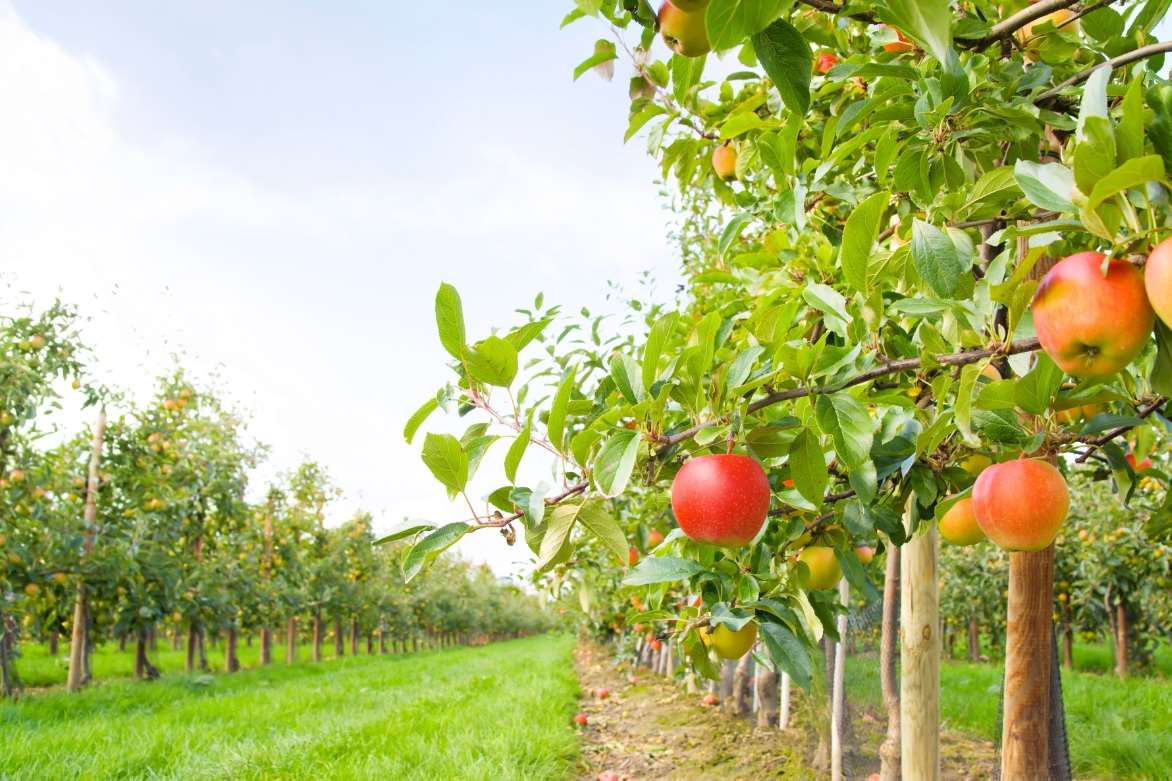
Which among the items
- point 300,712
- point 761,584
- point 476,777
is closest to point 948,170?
point 761,584

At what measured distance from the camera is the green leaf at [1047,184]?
71 cm

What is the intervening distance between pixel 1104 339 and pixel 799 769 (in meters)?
3.58

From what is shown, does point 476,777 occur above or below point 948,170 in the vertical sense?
below

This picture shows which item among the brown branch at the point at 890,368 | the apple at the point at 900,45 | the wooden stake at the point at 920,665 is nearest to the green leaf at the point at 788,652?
the brown branch at the point at 890,368

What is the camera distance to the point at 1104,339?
2.24 ft

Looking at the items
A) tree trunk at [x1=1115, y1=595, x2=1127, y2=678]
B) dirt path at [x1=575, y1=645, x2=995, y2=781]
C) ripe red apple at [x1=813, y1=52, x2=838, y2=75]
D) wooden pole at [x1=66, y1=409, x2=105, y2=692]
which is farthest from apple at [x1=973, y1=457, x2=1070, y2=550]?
tree trunk at [x1=1115, y1=595, x2=1127, y2=678]

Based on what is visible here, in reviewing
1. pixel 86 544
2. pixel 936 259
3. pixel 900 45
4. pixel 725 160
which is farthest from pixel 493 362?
pixel 86 544

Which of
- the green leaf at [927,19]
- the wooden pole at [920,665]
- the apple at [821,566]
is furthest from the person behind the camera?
the wooden pole at [920,665]

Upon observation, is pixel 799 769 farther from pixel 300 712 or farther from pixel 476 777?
pixel 300 712

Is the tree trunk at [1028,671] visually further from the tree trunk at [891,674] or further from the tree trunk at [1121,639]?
the tree trunk at [1121,639]

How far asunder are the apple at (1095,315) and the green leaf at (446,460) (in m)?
0.66

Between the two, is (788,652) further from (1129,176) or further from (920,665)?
(920,665)

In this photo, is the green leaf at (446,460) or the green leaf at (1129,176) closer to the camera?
the green leaf at (1129,176)

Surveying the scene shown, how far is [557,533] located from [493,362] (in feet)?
0.77
